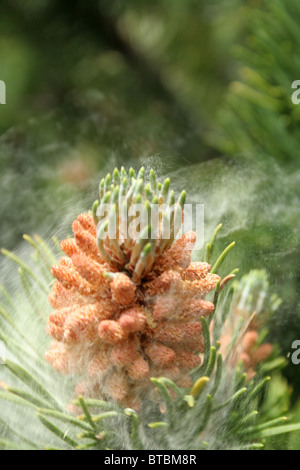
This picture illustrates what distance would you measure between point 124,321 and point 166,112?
23.8 inches

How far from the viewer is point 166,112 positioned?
981 mm

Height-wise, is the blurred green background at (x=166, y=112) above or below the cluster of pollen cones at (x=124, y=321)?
above

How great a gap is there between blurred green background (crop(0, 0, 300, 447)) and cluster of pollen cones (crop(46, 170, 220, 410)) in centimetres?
→ 12

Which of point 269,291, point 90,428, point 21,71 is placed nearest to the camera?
point 90,428

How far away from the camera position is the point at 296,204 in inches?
27.6

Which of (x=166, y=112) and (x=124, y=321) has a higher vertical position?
(x=166, y=112)

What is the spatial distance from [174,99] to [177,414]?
2.22 ft

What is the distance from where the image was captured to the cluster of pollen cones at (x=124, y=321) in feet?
1.57

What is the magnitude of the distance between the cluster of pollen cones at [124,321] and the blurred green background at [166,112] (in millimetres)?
125

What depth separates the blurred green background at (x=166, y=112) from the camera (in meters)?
0.66

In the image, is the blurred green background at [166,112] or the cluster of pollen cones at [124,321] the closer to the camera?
the cluster of pollen cones at [124,321]

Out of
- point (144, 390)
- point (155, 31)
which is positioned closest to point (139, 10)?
point (155, 31)

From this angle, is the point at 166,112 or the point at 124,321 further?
the point at 166,112

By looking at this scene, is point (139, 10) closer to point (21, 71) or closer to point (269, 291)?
point (21, 71)
